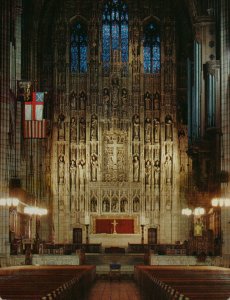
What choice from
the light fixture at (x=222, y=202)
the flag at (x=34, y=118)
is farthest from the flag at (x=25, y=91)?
the light fixture at (x=222, y=202)

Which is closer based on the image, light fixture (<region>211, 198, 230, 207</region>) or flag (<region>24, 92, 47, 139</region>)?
light fixture (<region>211, 198, 230, 207</region>)

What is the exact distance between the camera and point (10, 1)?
41.7 m

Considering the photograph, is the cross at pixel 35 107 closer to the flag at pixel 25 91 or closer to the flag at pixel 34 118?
the flag at pixel 34 118

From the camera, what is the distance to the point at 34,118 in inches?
1545

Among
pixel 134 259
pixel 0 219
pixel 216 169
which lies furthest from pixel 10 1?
pixel 134 259

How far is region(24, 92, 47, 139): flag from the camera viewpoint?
39.2m

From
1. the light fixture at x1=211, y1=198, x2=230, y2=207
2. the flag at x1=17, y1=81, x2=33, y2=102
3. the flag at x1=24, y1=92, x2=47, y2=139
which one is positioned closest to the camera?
the light fixture at x1=211, y1=198, x2=230, y2=207

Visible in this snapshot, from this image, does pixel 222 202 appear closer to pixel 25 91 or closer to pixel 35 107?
pixel 35 107

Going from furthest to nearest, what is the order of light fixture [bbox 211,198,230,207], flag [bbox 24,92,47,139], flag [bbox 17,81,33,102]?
flag [bbox 17,81,33,102], flag [bbox 24,92,47,139], light fixture [bbox 211,198,230,207]

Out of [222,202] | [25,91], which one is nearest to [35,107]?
[25,91]

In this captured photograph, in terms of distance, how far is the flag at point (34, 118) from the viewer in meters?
39.2

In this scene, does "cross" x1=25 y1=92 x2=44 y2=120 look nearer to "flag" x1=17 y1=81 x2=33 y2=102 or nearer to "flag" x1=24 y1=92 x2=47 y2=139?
"flag" x1=24 y1=92 x2=47 y2=139

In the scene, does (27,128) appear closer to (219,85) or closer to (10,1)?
(10,1)

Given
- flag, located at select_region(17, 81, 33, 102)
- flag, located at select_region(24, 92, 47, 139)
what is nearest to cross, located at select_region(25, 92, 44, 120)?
flag, located at select_region(24, 92, 47, 139)
